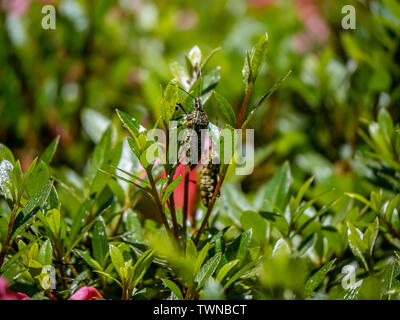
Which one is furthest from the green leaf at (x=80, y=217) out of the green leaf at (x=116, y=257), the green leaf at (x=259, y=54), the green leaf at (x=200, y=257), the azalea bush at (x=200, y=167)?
the green leaf at (x=259, y=54)

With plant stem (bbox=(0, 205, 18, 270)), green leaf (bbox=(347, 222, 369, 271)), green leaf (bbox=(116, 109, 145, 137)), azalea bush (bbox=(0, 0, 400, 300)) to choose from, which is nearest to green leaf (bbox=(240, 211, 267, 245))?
azalea bush (bbox=(0, 0, 400, 300))

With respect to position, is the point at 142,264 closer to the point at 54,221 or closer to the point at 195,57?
the point at 54,221

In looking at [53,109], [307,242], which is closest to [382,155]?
[307,242]

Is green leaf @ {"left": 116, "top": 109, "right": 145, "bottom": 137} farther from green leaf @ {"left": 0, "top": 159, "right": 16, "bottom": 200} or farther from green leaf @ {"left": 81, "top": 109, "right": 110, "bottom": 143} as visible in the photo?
green leaf @ {"left": 81, "top": 109, "right": 110, "bottom": 143}

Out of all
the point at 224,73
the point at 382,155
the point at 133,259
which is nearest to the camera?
the point at 133,259

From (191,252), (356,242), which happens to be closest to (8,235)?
(191,252)

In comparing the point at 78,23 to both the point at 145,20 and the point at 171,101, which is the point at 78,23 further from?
the point at 171,101
